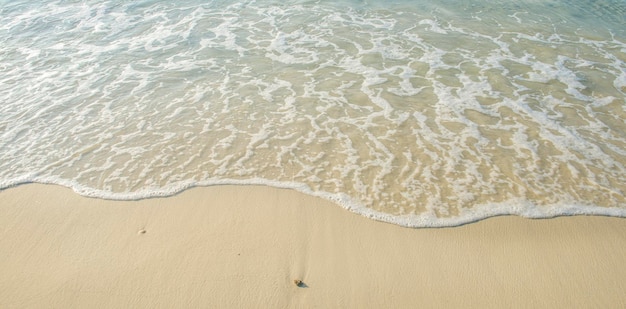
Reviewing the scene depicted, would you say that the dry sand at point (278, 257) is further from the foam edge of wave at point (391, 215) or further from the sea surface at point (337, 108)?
the sea surface at point (337, 108)

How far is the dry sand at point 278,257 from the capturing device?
10.9 ft

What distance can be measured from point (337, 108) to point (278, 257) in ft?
10.2

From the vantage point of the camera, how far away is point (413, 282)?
3.45 metres

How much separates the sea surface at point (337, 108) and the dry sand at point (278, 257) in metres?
0.28

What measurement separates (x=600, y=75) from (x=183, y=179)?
760cm

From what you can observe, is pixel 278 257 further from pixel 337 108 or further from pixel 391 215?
pixel 337 108

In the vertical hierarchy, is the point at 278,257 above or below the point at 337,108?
above

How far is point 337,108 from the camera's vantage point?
243 inches

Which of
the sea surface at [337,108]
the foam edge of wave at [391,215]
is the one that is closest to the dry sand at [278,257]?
the foam edge of wave at [391,215]

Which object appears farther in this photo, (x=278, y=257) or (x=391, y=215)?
(x=391, y=215)

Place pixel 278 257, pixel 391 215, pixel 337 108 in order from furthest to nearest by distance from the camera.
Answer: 1. pixel 337 108
2. pixel 391 215
3. pixel 278 257

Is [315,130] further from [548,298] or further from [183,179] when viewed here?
[548,298]

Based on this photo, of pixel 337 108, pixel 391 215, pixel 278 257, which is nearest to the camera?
pixel 278 257

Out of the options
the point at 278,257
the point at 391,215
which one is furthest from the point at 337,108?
the point at 278,257
